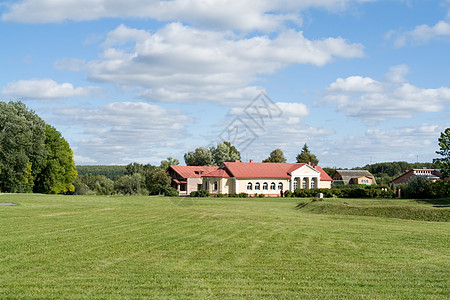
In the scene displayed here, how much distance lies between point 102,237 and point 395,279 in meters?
9.24

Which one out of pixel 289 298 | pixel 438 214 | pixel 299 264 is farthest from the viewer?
pixel 438 214

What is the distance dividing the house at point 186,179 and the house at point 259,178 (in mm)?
4680

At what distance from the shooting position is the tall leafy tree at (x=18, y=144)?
49.4 metres

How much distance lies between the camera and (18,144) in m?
50.2

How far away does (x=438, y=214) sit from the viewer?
2481 cm

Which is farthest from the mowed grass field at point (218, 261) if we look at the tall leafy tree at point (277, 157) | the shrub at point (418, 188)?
the tall leafy tree at point (277, 157)

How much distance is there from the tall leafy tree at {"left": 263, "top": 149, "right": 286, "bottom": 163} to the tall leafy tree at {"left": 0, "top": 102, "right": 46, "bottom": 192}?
55.6 m

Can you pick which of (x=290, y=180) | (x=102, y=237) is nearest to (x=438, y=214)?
(x=102, y=237)

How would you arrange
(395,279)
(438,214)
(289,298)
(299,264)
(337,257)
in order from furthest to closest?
(438,214)
(337,257)
(299,264)
(395,279)
(289,298)

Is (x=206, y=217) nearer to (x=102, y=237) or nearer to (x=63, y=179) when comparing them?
(x=102, y=237)

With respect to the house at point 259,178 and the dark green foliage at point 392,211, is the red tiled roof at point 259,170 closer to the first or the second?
the house at point 259,178

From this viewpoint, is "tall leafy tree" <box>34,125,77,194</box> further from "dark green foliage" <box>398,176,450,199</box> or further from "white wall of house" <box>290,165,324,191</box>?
"dark green foliage" <box>398,176,450,199</box>

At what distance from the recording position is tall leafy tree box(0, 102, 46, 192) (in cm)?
4944

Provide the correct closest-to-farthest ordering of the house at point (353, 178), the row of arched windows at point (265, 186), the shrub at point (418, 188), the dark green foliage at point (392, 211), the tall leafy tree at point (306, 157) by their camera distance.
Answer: the dark green foliage at point (392, 211), the shrub at point (418, 188), the row of arched windows at point (265, 186), the house at point (353, 178), the tall leafy tree at point (306, 157)
